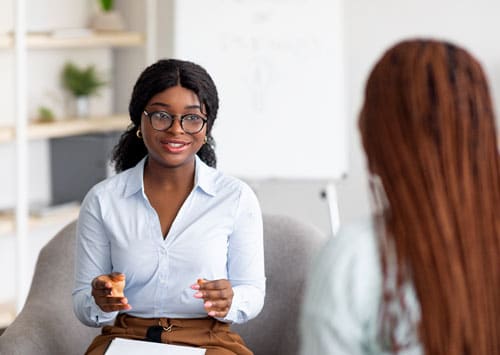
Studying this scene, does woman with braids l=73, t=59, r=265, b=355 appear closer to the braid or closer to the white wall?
the braid

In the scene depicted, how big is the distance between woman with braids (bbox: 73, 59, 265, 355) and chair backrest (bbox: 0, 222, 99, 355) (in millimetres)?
217

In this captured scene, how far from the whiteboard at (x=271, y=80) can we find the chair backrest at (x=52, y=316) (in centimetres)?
148

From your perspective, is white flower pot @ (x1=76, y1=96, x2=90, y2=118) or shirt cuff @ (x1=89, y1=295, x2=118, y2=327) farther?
white flower pot @ (x1=76, y1=96, x2=90, y2=118)

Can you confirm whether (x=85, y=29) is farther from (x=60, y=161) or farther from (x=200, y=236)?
(x=200, y=236)

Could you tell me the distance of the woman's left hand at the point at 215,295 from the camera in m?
1.93

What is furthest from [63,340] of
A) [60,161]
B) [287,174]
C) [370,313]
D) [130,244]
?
[60,161]

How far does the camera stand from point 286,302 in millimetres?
2482

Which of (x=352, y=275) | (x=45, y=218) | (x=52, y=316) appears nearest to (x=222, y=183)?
(x=52, y=316)

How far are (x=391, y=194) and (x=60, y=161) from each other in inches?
127

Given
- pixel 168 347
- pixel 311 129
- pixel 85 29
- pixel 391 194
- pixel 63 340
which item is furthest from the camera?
pixel 85 29

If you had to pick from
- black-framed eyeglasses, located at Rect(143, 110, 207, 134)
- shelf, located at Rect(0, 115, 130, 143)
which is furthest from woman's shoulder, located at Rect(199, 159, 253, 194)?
shelf, located at Rect(0, 115, 130, 143)

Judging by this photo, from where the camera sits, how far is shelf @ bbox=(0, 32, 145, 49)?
3.93 metres

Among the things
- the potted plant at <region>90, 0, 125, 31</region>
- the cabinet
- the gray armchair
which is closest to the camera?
the gray armchair

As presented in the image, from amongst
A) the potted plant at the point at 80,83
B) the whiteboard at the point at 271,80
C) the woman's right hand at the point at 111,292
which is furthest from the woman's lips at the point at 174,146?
the potted plant at the point at 80,83
